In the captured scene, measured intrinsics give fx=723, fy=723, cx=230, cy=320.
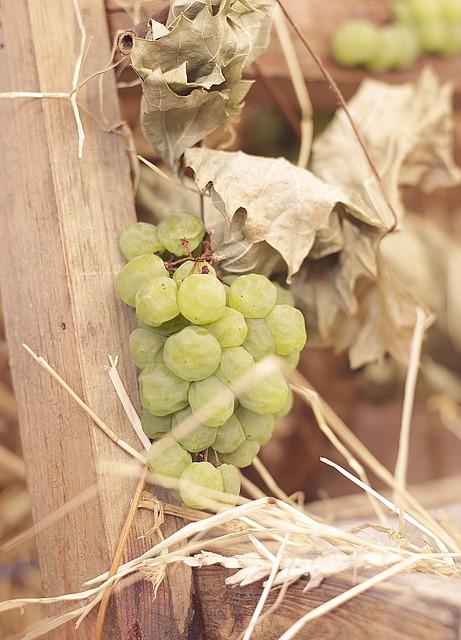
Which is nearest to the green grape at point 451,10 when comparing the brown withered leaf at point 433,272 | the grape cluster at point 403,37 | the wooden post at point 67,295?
the grape cluster at point 403,37

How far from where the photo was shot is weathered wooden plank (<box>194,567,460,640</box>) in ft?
1.65

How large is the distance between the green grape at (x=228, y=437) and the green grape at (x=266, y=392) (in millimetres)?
A: 27

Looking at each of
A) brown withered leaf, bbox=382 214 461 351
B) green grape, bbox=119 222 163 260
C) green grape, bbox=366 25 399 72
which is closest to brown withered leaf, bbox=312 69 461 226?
green grape, bbox=366 25 399 72

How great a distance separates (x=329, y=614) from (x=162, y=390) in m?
0.23

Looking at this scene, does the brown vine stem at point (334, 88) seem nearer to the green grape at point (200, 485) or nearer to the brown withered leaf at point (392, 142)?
the brown withered leaf at point (392, 142)

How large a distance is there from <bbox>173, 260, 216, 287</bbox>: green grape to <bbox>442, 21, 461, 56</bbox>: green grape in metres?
0.78

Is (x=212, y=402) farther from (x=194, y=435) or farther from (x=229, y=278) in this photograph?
(x=229, y=278)

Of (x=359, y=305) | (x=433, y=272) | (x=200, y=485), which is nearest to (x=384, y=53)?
(x=433, y=272)

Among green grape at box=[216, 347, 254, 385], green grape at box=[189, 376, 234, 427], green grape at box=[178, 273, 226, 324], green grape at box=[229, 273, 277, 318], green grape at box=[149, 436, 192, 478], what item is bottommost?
green grape at box=[149, 436, 192, 478]

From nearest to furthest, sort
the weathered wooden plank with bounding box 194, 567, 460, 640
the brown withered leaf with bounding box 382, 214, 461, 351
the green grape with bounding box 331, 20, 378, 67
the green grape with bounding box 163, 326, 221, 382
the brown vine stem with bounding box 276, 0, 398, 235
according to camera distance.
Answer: the weathered wooden plank with bounding box 194, 567, 460, 640
the green grape with bounding box 163, 326, 221, 382
the brown vine stem with bounding box 276, 0, 398, 235
the green grape with bounding box 331, 20, 378, 67
the brown withered leaf with bounding box 382, 214, 461, 351

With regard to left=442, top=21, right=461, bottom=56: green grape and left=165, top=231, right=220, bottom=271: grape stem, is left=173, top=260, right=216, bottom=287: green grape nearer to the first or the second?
left=165, top=231, right=220, bottom=271: grape stem

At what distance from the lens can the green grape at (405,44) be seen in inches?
46.2

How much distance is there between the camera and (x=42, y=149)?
0.72 m

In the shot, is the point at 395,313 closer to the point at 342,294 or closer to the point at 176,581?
the point at 342,294
